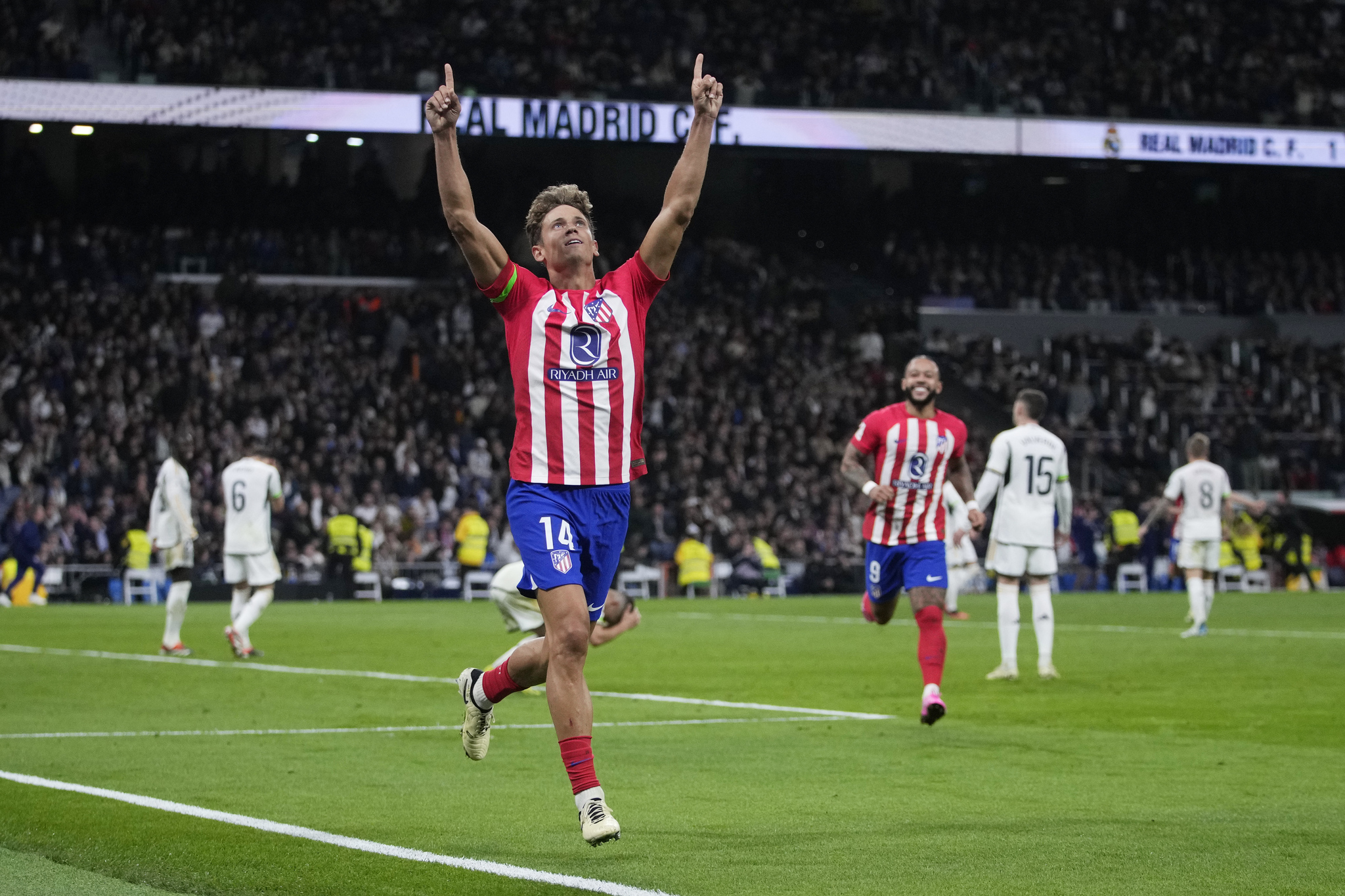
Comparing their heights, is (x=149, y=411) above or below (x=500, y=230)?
below

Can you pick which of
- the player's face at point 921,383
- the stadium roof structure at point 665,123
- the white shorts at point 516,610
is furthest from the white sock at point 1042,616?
the stadium roof structure at point 665,123

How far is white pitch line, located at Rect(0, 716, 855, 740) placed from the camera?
1091 cm

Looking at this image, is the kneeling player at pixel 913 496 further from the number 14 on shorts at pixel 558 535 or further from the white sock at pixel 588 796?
the white sock at pixel 588 796

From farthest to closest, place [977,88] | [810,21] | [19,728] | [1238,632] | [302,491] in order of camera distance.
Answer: [810,21]
[977,88]
[302,491]
[1238,632]
[19,728]

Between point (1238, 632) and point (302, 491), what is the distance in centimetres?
1791

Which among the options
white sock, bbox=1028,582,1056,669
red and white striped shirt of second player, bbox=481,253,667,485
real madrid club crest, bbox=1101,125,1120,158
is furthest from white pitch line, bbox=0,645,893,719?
real madrid club crest, bbox=1101,125,1120,158

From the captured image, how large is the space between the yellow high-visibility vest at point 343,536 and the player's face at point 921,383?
21.7m

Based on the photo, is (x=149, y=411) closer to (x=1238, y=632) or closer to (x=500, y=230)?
(x=500, y=230)

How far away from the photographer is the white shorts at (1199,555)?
21.6m

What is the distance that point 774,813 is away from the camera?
7.77 meters

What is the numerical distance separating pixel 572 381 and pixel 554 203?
2.40 feet

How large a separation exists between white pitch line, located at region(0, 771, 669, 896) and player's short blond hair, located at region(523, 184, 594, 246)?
2.38 metres

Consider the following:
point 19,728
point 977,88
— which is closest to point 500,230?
point 977,88

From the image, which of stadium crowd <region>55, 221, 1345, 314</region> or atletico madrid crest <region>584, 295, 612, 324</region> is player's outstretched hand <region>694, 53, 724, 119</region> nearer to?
atletico madrid crest <region>584, 295, 612, 324</region>
